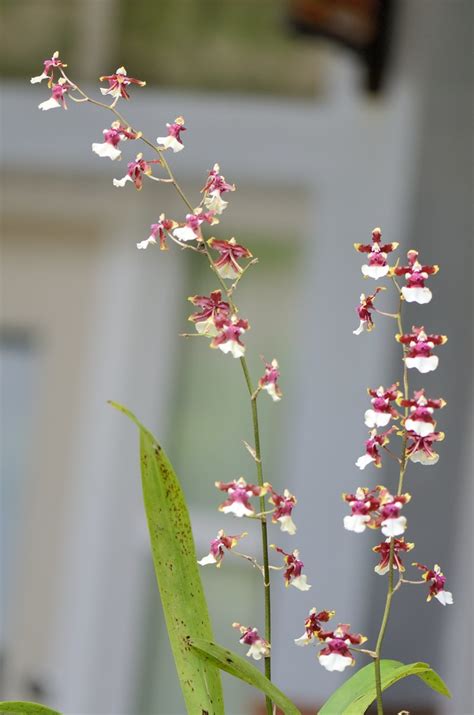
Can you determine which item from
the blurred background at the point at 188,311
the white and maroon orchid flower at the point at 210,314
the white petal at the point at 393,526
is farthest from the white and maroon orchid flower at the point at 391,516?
the blurred background at the point at 188,311

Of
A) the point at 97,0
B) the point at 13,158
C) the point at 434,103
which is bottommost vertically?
the point at 13,158

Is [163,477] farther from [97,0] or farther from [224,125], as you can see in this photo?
[97,0]

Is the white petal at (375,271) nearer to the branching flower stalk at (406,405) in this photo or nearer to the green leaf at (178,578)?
the branching flower stalk at (406,405)

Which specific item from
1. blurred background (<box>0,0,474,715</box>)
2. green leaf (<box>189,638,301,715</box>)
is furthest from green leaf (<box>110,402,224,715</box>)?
blurred background (<box>0,0,474,715</box>)

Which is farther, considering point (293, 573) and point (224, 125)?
A: point (224, 125)

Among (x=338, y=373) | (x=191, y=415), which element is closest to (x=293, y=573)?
(x=338, y=373)

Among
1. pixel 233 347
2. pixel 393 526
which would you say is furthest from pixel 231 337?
pixel 393 526

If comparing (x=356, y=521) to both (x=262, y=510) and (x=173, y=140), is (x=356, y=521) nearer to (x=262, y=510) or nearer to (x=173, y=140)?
(x=262, y=510)
